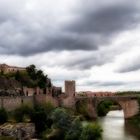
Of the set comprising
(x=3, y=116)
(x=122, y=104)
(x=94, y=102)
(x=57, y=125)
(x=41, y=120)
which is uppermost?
(x=94, y=102)

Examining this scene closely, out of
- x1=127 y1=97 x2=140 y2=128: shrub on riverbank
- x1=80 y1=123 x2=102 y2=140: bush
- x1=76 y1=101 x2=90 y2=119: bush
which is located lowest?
x1=80 y1=123 x2=102 y2=140: bush

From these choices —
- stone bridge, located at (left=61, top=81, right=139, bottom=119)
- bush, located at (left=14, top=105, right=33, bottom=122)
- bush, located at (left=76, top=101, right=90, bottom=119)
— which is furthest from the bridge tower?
bush, located at (left=14, top=105, right=33, bottom=122)

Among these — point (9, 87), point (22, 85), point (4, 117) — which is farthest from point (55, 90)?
point (4, 117)

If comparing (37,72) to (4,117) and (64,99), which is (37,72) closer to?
(64,99)

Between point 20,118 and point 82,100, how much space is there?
65.4ft

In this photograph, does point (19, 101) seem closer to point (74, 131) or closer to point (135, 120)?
point (135, 120)

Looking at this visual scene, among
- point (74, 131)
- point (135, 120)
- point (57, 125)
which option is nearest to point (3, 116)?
point (57, 125)

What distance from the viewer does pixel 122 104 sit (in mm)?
57969

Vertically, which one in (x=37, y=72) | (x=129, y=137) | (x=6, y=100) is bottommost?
(x=129, y=137)

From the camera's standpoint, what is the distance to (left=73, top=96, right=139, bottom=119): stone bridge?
56675mm

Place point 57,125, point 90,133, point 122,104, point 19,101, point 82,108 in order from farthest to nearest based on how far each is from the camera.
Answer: point 82,108
point 122,104
point 19,101
point 57,125
point 90,133

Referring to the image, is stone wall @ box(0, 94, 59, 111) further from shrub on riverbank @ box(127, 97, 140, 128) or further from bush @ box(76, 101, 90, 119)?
shrub on riverbank @ box(127, 97, 140, 128)

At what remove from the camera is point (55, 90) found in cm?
6575

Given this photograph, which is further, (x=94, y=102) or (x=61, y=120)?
(x=94, y=102)
